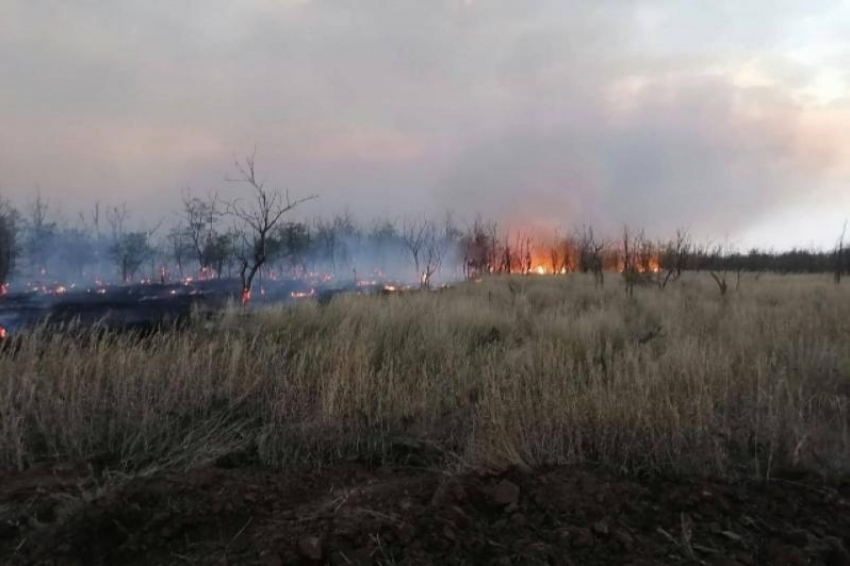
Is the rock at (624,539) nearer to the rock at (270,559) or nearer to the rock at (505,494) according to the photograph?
the rock at (505,494)

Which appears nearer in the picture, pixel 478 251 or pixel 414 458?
pixel 414 458

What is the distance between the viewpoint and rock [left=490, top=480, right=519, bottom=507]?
3.05 meters

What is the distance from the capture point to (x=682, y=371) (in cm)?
511

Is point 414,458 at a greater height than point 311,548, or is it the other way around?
point 311,548

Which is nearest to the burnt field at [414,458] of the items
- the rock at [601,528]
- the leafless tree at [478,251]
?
the rock at [601,528]

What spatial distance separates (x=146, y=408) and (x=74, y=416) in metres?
0.53

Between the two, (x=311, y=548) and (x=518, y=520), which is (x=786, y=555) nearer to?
(x=518, y=520)

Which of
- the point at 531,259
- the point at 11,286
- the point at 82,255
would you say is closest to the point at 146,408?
the point at 11,286

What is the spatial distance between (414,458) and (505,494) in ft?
4.30

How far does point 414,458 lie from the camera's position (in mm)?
4281

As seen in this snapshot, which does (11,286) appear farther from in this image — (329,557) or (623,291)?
(329,557)

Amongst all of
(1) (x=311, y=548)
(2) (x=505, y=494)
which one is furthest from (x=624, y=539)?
(1) (x=311, y=548)

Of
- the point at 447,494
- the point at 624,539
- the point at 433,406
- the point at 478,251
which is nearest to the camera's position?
the point at 624,539

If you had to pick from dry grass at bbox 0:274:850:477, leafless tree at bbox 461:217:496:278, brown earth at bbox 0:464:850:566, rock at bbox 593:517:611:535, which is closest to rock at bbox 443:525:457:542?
brown earth at bbox 0:464:850:566
